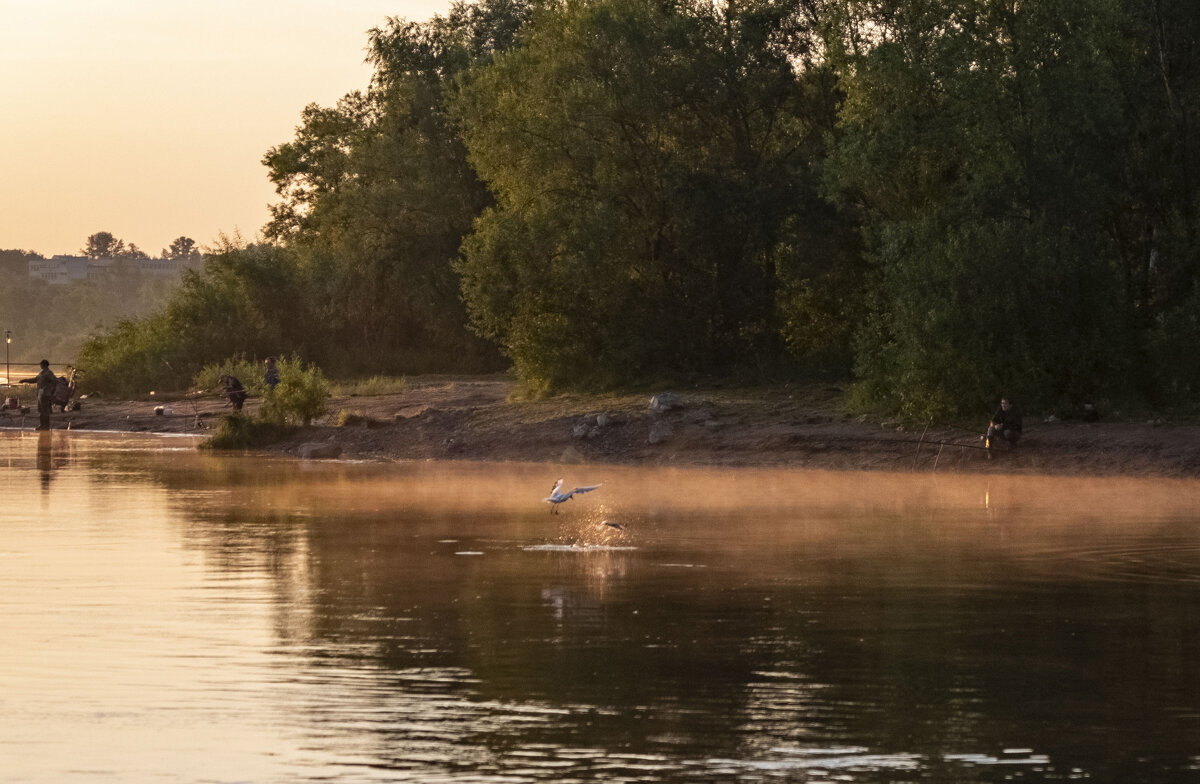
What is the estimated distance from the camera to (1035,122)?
38344 mm

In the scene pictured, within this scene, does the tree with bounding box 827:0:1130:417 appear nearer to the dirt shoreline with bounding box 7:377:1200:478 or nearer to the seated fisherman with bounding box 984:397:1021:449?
the dirt shoreline with bounding box 7:377:1200:478

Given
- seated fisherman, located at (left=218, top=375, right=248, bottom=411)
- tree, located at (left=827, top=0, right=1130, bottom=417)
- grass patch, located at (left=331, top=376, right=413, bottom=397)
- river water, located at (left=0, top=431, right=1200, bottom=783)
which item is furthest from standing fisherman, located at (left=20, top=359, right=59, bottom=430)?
river water, located at (left=0, top=431, right=1200, bottom=783)

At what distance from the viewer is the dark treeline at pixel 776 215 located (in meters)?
37.8

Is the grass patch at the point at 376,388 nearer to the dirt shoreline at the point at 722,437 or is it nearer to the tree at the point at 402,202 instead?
the dirt shoreline at the point at 722,437

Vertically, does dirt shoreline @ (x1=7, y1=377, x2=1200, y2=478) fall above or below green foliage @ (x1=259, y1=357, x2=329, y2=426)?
below

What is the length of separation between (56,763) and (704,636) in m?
6.27

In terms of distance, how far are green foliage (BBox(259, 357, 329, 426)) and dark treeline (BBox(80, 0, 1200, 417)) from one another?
5369 mm

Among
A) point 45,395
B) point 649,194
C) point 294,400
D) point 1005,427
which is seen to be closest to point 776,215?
point 649,194

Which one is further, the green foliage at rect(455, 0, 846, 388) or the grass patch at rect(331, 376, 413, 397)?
the grass patch at rect(331, 376, 413, 397)

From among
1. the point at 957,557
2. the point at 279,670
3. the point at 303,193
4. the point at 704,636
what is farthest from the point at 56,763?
the point at 303,193

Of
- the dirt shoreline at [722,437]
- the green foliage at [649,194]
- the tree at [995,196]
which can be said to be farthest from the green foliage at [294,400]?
the tree at [995,196]

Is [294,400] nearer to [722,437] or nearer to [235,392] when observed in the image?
[235,392]

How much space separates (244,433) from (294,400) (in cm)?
152

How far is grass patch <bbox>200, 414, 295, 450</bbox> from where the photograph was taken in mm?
43875
